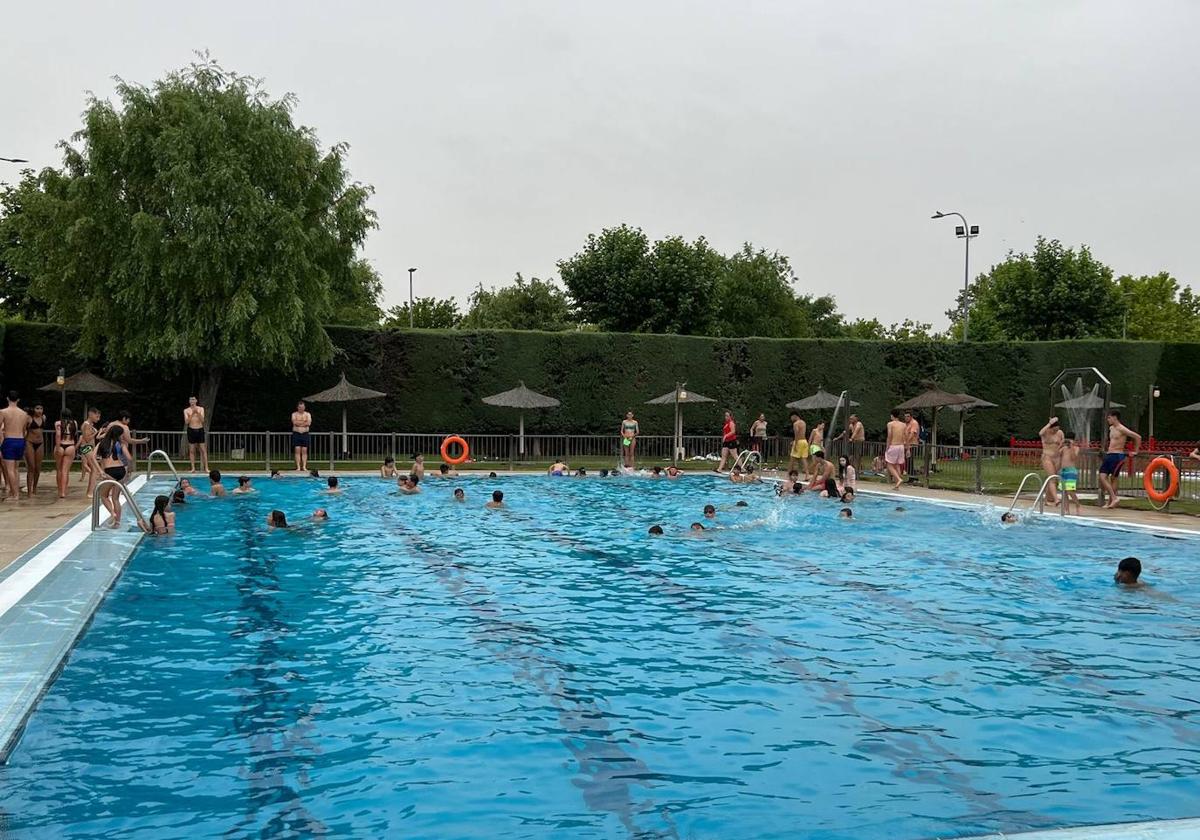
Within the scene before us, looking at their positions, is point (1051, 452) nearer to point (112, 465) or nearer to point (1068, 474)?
point (1068, 474)

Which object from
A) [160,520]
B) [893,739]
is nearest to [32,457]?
[160,520]

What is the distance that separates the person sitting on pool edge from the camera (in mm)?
12578

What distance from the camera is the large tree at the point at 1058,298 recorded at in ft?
171

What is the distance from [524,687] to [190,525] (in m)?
11.3

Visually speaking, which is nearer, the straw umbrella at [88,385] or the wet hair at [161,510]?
the wet hair at [161,510]

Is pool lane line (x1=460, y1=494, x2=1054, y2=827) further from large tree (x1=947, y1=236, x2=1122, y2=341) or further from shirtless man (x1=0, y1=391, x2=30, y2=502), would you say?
large tree (x1=947, y1=236, x2=1122, y2=341)

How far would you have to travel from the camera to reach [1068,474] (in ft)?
63.5

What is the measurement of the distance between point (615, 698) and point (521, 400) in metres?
25.0

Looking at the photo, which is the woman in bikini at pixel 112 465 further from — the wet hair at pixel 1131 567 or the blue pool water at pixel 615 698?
the wet hair at pixel 1131 567

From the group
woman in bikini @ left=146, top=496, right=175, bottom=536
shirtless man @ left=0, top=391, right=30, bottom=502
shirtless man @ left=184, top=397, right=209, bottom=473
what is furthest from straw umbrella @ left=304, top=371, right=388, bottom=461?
woman in bikini @ left=146, top=496, right=175, bottom=536

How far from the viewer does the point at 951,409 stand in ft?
130

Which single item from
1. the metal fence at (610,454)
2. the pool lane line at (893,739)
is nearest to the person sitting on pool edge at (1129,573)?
the pool lane line at (893,739)

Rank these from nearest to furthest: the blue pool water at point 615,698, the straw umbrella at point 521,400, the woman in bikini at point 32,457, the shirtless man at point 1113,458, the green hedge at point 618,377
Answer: the blue pool water at point 615,698
the woman in bikini at point 32,457
the shirtless man at point 1113,458
the straw umbrella at point 521,400
the green hedge at point 618,377

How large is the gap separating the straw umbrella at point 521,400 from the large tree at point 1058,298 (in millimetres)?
30163
